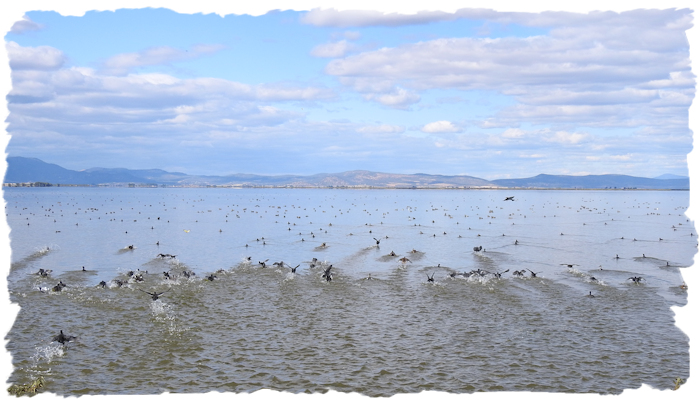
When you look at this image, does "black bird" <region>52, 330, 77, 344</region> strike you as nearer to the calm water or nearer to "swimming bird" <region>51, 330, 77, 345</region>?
"swimming bird" <region>51, 330, 77, 345</region>

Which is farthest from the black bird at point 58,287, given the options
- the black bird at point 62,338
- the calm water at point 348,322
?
the black bird at point 62,338

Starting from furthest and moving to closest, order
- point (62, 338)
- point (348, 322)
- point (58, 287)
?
1. point (58, 287)
2. point (348, 322)
3. point (62, 338)

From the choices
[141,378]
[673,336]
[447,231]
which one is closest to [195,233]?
[447,231]

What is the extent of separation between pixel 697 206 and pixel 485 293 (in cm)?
2293

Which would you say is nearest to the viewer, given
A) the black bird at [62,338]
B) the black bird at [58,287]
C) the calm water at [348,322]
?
the calm water at [348,322]

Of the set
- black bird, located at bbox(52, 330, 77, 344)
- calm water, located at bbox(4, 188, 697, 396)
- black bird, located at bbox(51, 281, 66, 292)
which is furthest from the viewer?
black bird, located at bbox(51, 281, 66, 292)

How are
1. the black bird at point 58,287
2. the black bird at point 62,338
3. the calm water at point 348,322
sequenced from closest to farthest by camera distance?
the calm water at point 348,322
the black bird at point 62,338
the black bird at point 58,287

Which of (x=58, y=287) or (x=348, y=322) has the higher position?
(x=58, y=287)

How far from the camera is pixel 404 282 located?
111 ft

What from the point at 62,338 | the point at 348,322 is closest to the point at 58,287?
the point at 62,338

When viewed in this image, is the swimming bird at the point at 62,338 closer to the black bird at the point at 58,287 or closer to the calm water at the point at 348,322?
the calm water at the point at 348,322

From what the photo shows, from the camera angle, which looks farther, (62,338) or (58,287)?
(58,287)

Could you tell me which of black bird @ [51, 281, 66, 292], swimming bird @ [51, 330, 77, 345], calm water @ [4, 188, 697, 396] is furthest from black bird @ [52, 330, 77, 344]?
black bird @ [51, 281, 66, 292]

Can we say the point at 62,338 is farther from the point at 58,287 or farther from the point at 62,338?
the point at 58,287
